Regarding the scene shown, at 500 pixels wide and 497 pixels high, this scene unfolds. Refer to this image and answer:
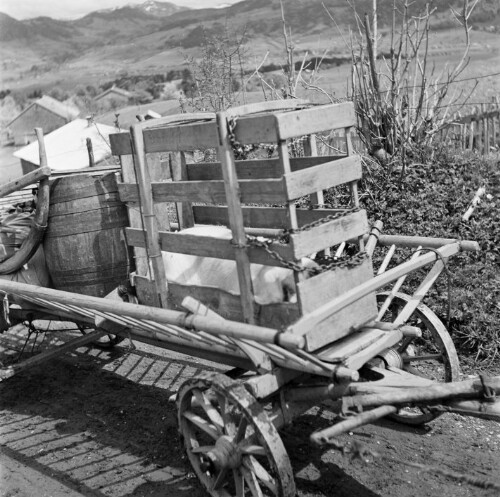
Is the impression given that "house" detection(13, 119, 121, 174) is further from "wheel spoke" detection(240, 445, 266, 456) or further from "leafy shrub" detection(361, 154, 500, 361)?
"wheel spoke" detection(240, 445, 266, 456)

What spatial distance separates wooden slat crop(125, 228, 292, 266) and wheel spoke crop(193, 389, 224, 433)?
0.74 meters

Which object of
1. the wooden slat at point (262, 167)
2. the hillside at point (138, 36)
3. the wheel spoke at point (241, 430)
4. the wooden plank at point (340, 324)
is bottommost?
the wheel spoke at point (241, 430)

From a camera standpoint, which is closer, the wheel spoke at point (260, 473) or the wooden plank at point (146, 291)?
the wheel spoke at point (260, 473)

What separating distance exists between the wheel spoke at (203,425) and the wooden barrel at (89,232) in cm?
119

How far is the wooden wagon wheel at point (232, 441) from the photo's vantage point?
3062 millimetres

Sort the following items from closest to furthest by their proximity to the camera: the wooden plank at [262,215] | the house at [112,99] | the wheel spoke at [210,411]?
the wheel spoke at [210,411]
the wooden plank at [262,215]
the house at [112,99]

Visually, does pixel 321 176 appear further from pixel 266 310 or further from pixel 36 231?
pixel 36 231

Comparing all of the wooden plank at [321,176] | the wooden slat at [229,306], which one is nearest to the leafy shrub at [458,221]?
the wooden plank at [321,176]

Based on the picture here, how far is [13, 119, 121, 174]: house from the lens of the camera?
62.2 feet

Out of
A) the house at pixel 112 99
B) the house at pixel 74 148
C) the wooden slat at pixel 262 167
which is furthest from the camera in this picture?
the house at pixel 112 99

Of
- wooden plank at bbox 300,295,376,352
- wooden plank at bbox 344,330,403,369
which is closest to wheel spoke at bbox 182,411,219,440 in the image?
wooden plank at bbox 300,295,376,352

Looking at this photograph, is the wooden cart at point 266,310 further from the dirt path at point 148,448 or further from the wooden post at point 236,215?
the dirt path at point 148,448

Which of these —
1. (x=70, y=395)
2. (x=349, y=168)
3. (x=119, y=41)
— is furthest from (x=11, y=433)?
(x=119, y=41)

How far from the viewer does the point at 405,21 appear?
731 centimetres
